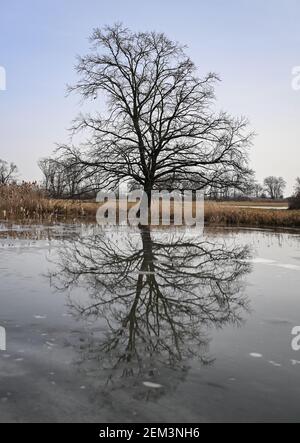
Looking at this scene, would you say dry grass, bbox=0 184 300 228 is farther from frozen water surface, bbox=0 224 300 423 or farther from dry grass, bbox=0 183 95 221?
frozen water surface, bbox=0 224 300 423

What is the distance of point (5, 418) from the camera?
2.72 meters

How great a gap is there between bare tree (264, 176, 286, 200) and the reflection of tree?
129 metres

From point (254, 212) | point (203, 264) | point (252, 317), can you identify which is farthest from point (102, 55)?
point (252, 317)

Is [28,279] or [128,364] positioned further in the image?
[28,279]
